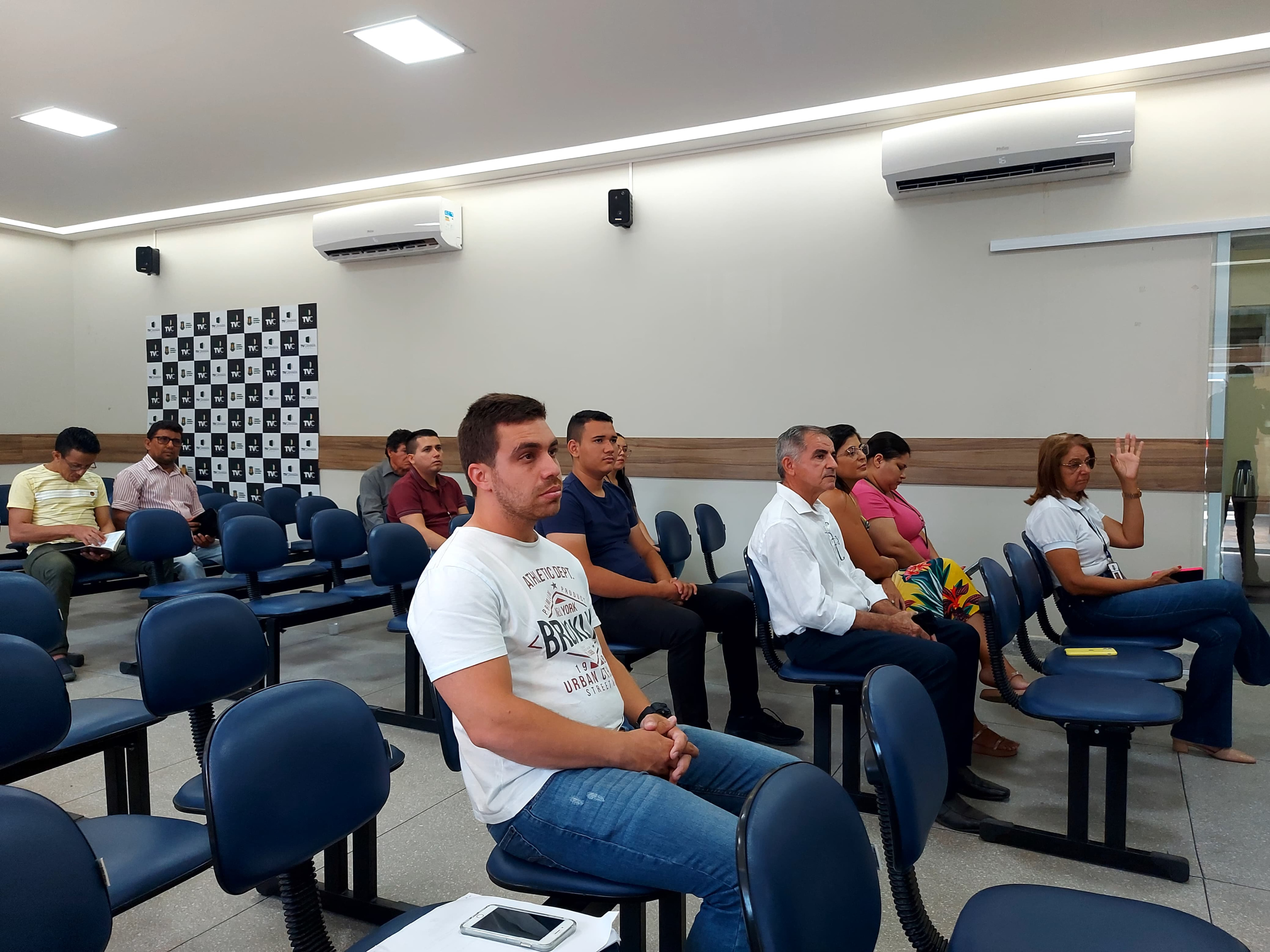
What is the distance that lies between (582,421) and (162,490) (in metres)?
A: 3.15

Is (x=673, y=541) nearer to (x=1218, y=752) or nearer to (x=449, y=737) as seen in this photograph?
(x=1218, y=752)

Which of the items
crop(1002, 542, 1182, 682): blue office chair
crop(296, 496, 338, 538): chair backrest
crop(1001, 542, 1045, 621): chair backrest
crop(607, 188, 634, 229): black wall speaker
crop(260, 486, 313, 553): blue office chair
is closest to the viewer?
crop(1002, 542, 1182, 682): blue office chair

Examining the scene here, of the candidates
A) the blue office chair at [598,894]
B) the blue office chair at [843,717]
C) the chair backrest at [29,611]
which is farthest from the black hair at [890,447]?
the chair backrest at [29,611]

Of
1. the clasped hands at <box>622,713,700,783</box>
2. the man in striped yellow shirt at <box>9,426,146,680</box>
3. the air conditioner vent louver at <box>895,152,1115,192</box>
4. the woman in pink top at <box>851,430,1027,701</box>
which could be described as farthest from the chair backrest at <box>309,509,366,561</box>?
the air conditioner vent louver at <box>895,152,1115,192</box>

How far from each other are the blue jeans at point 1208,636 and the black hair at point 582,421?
7.33 feet

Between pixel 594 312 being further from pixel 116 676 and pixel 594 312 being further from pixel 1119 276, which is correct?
pixel 116 676

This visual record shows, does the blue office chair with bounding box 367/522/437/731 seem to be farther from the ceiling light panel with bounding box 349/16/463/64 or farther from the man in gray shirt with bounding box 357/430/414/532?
the ceiling light panel with bounding box 349/16/463/64

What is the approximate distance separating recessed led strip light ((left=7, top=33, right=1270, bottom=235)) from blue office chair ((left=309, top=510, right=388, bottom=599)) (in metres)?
2.85

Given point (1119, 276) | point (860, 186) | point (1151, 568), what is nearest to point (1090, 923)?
point (1151, 568)

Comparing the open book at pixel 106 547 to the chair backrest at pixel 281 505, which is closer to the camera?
the open book at pixel 106 547

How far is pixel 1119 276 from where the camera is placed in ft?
15.3

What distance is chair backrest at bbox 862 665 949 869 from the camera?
57.6 inches

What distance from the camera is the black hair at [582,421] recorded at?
11.5ft

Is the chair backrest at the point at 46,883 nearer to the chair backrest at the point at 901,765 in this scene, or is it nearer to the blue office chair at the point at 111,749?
the blue office chair at the point at 111,749
